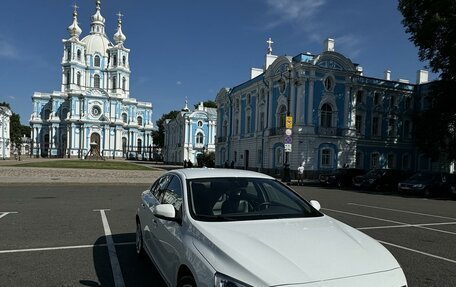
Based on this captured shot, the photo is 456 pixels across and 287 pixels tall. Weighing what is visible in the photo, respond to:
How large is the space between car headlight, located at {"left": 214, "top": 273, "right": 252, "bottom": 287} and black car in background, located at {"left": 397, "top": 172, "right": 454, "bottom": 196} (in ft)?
76.0

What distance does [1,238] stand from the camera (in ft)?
24.9

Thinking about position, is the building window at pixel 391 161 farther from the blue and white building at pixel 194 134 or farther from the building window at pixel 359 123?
the blue and white building at pixel 194 134

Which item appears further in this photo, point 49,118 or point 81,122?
point 49,118

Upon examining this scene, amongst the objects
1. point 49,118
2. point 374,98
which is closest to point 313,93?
point 374,98

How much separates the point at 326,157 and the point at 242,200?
35.4m

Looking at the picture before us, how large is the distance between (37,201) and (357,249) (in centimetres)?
1310

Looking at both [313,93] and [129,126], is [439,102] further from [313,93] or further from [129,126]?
[129,126]

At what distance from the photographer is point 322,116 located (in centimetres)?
3894

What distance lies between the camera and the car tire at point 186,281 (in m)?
3.34

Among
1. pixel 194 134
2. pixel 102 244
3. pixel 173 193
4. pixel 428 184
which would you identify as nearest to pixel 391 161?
pixel 428 184

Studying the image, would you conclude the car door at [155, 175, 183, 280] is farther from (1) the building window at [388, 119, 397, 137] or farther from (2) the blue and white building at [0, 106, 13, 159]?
(2) the blue and white building at [0, 106, 13, 159]

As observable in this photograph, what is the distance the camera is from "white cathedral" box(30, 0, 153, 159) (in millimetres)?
88000

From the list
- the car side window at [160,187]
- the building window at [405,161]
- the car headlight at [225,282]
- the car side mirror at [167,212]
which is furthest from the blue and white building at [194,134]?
the car headlight at [225,282]

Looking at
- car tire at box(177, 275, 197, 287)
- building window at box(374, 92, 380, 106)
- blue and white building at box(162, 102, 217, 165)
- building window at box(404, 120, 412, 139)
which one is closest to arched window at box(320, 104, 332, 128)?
building window at box(374, 92, 380, 106)
